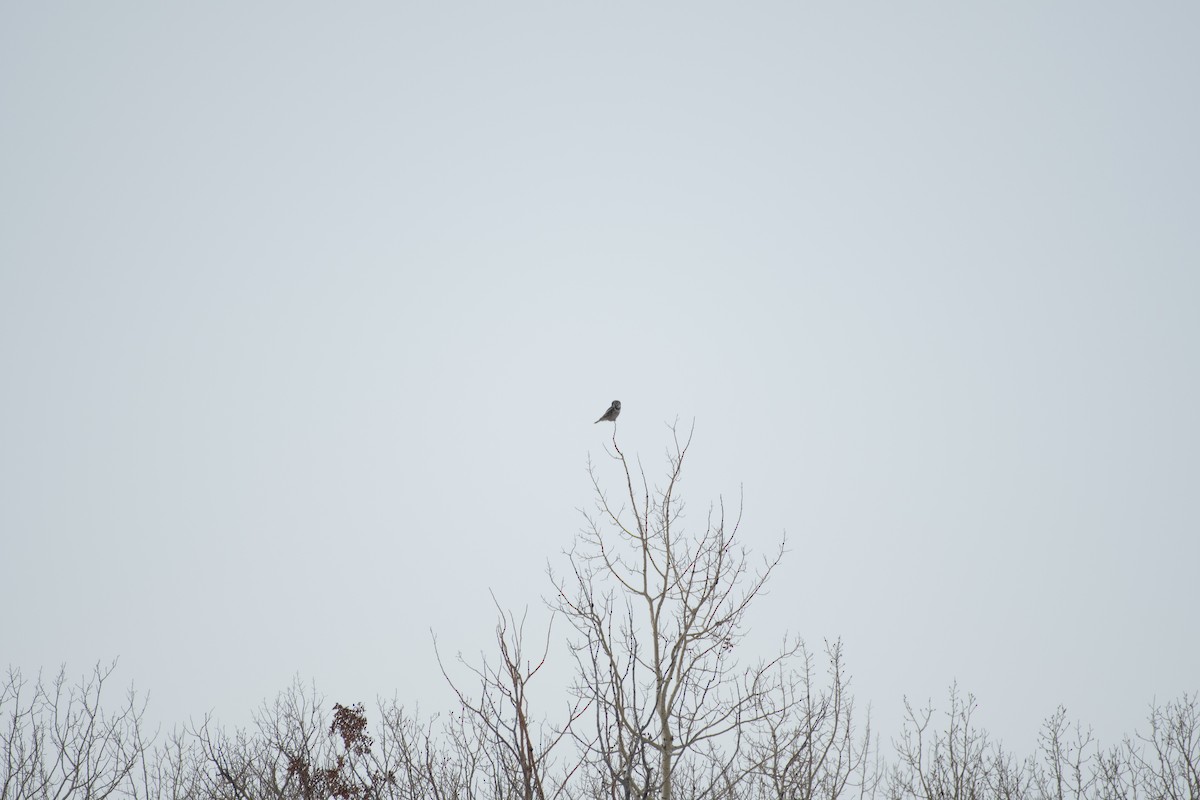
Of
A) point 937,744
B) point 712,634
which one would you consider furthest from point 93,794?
point 937,744

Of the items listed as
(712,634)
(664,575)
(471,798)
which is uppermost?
(664,575)

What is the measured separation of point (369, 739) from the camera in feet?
24.6

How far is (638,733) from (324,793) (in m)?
4.64

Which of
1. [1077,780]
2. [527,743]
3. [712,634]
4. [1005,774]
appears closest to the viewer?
[527,743]

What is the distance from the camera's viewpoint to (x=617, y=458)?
9.77 m

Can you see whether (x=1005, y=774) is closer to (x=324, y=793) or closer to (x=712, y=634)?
(x=712, y=634)

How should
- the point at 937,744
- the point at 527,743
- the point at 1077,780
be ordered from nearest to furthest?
the point at 527,743 < the point at 937,744 < the point at 1077,780

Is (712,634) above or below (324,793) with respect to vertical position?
above

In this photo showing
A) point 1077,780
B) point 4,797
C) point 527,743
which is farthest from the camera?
point 1077,780

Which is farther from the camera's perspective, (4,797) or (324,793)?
(4,797)

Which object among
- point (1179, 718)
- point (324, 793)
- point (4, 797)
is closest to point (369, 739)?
point (324, 793)

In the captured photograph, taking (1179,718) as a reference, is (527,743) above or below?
below

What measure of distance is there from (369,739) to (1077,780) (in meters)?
Result: 21.8

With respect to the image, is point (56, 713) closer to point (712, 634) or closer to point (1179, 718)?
point (712, 634)
